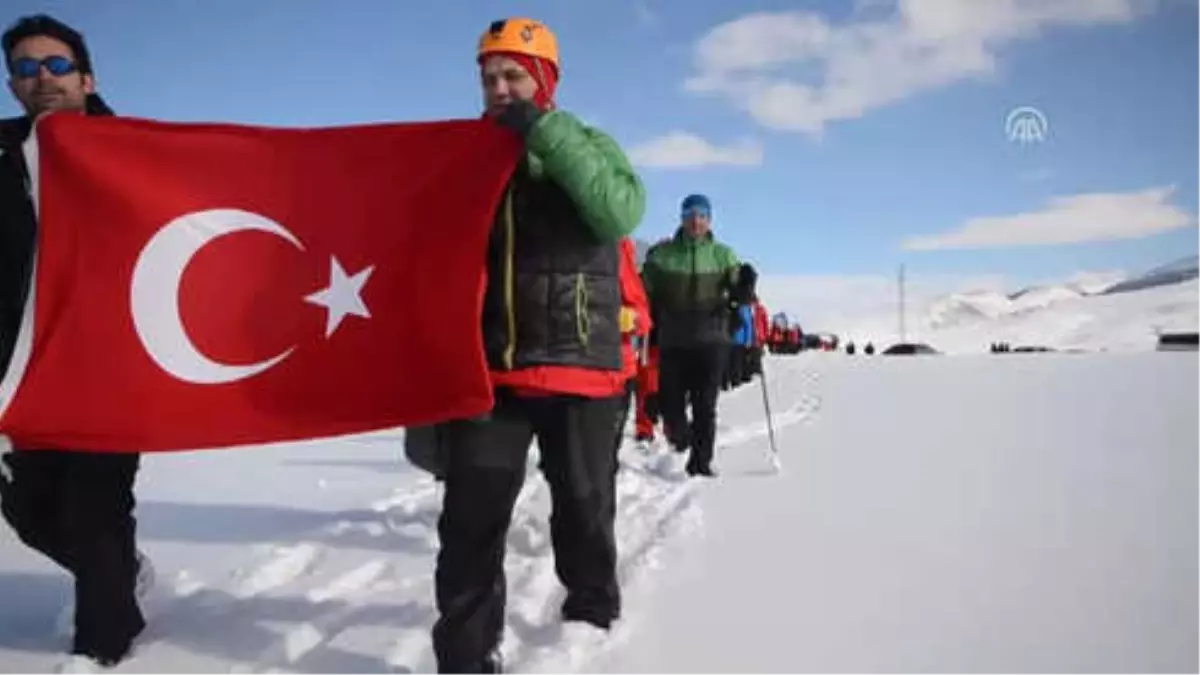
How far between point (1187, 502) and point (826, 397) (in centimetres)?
1112

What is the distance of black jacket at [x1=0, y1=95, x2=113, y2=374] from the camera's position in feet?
11.3

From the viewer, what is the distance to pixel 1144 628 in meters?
3.61

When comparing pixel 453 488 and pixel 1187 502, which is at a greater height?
pixel 453 488

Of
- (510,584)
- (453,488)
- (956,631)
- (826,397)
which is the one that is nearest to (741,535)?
(510,584)

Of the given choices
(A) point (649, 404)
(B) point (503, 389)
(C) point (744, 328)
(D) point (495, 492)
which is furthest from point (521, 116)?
(C) point (744, 328)

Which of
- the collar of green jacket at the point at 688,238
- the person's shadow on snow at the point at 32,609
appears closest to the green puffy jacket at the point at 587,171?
the person's shadow on snow at the point at 32,609

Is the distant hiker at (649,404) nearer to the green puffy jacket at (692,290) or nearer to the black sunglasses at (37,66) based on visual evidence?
the green puffy jacket at (692,290)

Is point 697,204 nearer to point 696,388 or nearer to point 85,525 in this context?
point 696,388

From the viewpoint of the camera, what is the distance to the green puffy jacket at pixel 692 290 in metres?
8.35

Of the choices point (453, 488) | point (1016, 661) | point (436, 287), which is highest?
point (436, 287)

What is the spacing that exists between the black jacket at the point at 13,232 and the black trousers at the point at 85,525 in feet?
1.37

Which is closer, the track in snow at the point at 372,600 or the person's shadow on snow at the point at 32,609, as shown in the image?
the track in snow at the point at 372,600

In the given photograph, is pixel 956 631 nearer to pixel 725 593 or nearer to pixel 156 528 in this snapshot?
pixel 725 593

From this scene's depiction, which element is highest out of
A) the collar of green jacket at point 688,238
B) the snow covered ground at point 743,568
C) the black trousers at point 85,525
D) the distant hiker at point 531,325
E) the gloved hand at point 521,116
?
the collar of green jacket at point 688,238
